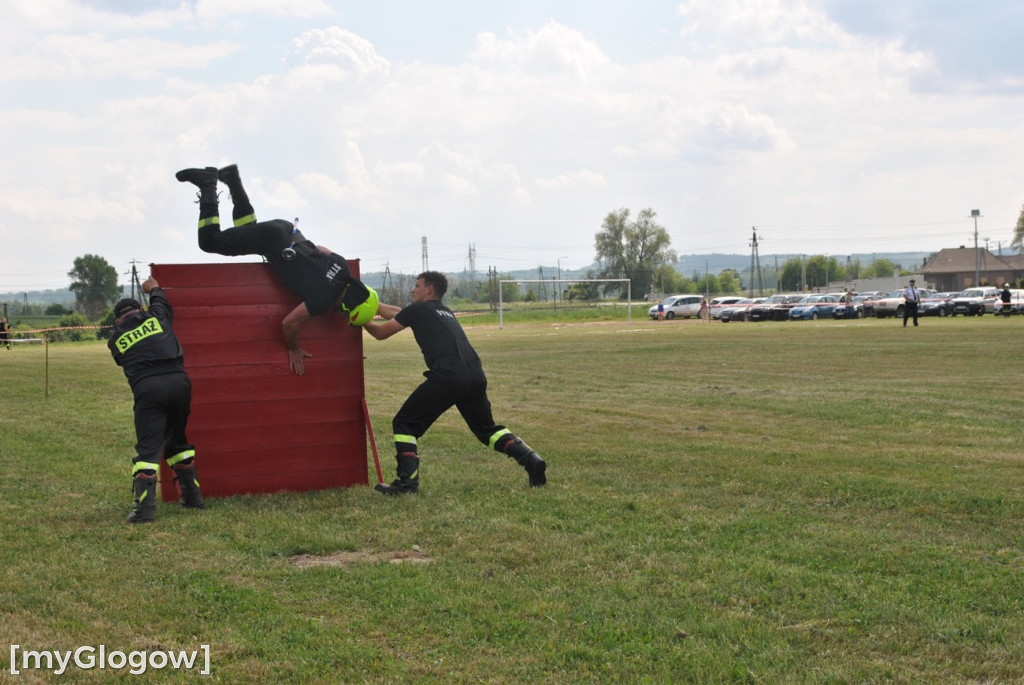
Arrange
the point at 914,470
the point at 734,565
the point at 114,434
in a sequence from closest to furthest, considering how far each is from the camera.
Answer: the point at 734,565 → the point at 914,470 → the point at 114,434

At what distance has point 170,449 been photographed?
774 centimetres

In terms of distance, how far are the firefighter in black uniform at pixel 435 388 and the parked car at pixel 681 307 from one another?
57.3m

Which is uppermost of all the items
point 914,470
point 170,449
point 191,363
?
point 191,363

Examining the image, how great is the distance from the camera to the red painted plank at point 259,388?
8.05 meters

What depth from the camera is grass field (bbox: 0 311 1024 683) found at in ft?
14.3

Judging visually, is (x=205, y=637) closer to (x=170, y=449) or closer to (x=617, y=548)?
(x=617, y=548)

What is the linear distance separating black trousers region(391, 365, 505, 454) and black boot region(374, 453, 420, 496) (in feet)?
0.24

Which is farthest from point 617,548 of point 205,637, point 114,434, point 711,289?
point 711,289

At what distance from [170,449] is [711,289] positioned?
13484 cm

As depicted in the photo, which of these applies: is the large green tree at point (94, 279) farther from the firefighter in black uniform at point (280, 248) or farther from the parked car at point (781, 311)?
the firefighter in black uniform at point (280, 248)

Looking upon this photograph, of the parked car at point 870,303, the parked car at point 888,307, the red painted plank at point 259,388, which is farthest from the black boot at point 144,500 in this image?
the parked car at point 870,303

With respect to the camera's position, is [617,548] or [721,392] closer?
[617,548]

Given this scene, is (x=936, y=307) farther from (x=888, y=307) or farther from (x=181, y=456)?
(x=181, y=456)

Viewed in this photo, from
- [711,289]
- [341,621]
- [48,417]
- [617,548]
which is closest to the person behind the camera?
[341,621]
